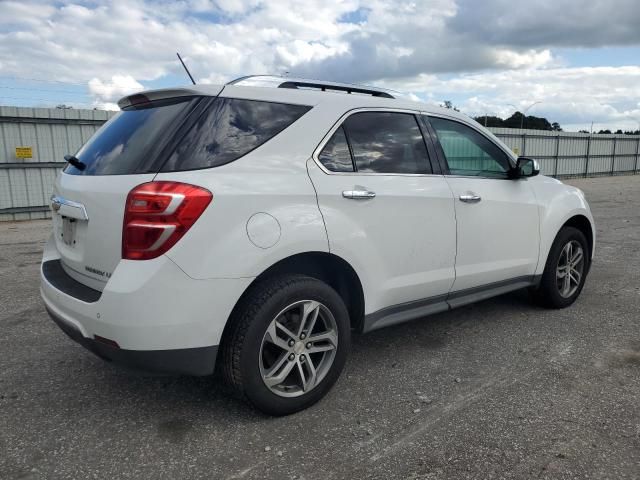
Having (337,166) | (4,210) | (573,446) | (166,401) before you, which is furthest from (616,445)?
(4,210)

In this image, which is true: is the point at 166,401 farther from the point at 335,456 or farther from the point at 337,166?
the point at 337,166

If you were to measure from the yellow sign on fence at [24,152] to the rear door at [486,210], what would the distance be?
1207 cm

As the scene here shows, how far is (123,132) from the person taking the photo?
9.36 feet

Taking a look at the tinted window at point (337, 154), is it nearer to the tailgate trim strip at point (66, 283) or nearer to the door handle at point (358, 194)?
the door handle at point (358, 194)

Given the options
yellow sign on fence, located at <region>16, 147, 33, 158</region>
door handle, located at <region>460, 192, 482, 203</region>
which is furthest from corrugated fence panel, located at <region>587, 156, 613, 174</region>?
door handle, located at <region>460, 192, 482, 203</region>

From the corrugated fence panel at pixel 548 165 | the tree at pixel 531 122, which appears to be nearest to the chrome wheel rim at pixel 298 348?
the corrugated fence panel at pixel 548 165

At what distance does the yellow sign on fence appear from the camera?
12.5 meters

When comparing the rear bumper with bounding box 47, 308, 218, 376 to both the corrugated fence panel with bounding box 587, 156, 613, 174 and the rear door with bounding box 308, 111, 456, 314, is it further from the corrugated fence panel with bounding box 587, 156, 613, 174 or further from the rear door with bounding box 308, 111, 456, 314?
the corrugated fence panel with bounding box 587, 156, 613, 174

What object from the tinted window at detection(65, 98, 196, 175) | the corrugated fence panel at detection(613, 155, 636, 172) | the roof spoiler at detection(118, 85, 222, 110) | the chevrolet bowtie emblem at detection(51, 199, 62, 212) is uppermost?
the roof spoiler at detection(118, 85, 222, 110)

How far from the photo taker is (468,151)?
3.82 metres

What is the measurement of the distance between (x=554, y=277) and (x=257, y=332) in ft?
9.81

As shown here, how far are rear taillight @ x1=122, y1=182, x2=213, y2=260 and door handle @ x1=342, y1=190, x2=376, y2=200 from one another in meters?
0.86

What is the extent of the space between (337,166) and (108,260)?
131 centimetres

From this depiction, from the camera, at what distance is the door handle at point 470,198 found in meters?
3.53
